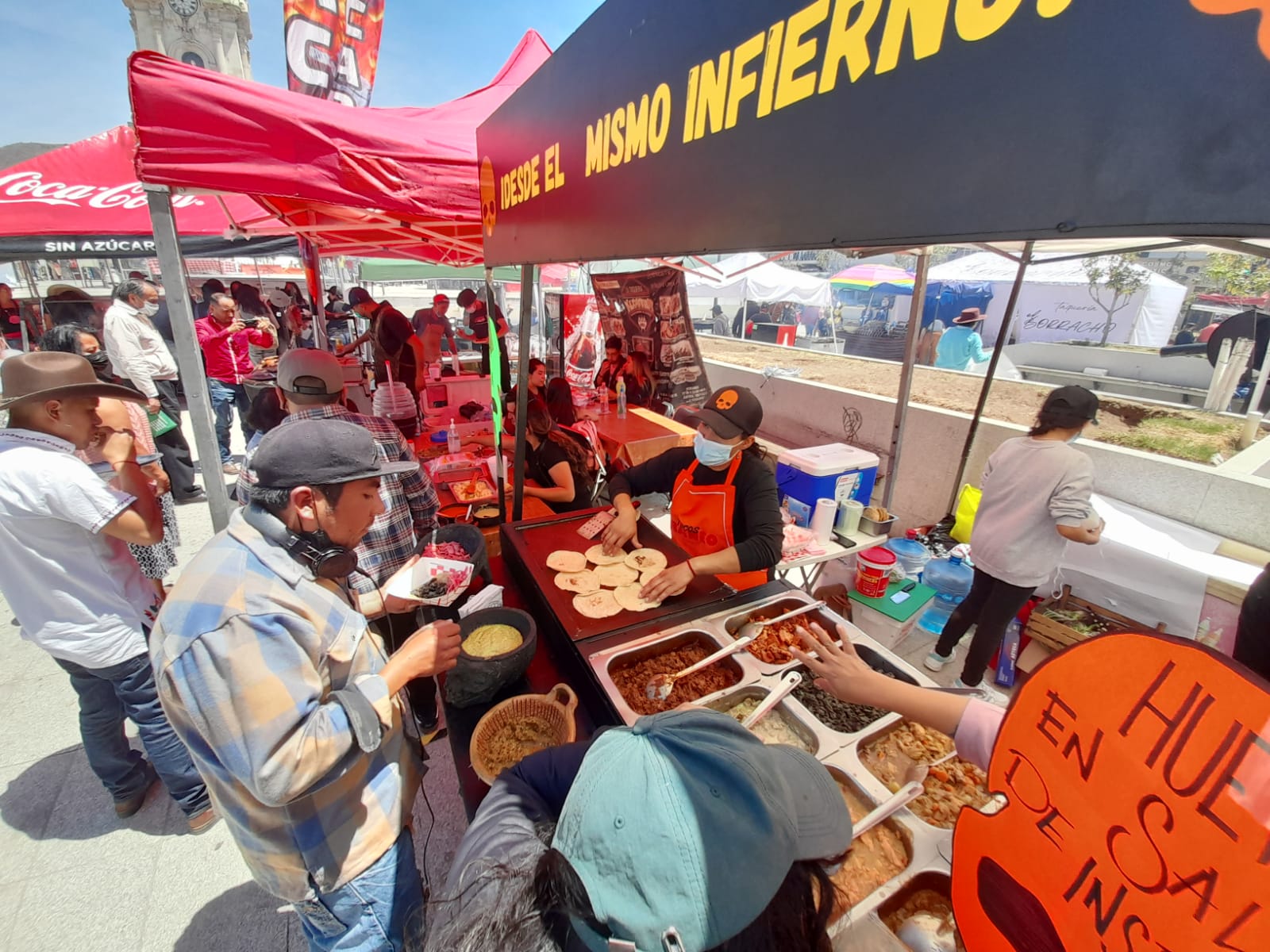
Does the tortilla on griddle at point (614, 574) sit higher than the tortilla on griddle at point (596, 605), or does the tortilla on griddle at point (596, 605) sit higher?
the tortilla on griddle at point (614, 574)

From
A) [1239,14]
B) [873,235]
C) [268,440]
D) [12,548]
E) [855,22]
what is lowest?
[12,548]

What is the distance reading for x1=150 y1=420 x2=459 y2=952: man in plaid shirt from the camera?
1.03m

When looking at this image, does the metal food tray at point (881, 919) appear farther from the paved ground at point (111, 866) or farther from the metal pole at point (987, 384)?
the metal pole at point (987, 384)

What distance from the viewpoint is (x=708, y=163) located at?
1.10 m

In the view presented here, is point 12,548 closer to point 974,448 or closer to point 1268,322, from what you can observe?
point 974,448

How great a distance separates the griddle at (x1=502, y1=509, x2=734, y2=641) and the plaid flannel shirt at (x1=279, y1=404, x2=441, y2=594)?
490 mm

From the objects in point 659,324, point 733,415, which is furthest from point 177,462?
point 733,415

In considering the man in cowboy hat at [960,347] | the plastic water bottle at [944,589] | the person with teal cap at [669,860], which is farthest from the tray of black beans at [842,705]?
the man in cowboy hat at [960,347]

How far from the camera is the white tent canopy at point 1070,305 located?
46.5ft

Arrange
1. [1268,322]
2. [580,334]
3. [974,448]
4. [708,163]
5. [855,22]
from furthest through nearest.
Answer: [580,334]
[1268,322]
[974,448]
[708,163]
[855,22]

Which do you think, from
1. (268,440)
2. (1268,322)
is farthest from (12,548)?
(1268,322)

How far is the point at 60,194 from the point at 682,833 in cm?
992

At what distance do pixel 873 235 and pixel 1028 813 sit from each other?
3.03 ft

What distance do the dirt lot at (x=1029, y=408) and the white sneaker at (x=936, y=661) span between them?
2968 mm
